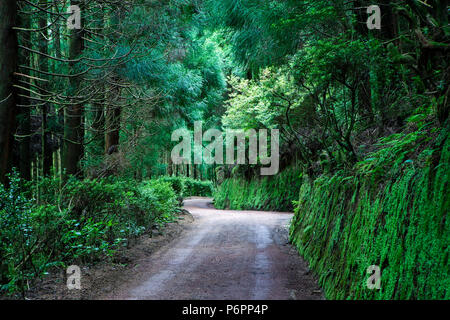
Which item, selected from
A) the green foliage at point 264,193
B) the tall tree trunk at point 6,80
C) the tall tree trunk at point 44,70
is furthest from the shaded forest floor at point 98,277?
Answer: the green foliage at point 264,193

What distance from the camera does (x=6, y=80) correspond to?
18.2ft

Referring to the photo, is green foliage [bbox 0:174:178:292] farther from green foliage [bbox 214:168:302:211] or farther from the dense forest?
green foliage [bbox 214:168:302:211]

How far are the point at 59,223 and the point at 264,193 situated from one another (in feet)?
51.3

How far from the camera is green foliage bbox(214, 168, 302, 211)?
18.5 meters

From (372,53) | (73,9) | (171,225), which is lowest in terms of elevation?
(171,225)

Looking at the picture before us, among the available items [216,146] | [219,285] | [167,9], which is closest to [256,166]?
[216,146]

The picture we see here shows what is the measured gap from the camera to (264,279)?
5633 millimetres

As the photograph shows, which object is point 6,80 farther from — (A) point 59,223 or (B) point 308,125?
(B) point 308,125

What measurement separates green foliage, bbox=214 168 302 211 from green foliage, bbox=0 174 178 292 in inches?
437

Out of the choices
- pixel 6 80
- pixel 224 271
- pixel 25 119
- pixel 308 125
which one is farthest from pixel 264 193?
pixel 6 80

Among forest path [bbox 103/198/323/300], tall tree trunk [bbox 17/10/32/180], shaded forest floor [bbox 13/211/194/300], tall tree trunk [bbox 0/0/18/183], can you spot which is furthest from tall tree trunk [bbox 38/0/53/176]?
forest path [bbox 103/198/323/300]

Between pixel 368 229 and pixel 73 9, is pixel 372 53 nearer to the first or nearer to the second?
pixel 368 229

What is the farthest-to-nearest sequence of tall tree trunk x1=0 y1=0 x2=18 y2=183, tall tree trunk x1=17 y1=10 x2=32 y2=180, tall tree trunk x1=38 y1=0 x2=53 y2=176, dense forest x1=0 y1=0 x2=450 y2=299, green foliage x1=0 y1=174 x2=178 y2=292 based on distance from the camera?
tall tree trunk x1=17 y1=10 x2=32 y2=180
tall tree trunk x1=38 y1=0 x2=53 y2=176
tall tree trunk x1=0 y1=0 x2=18 y2=183
green foliage x1=0 y1=174 x2=178 y2=292
dense forest x1=0 y1=0 x2=450 y2=299
